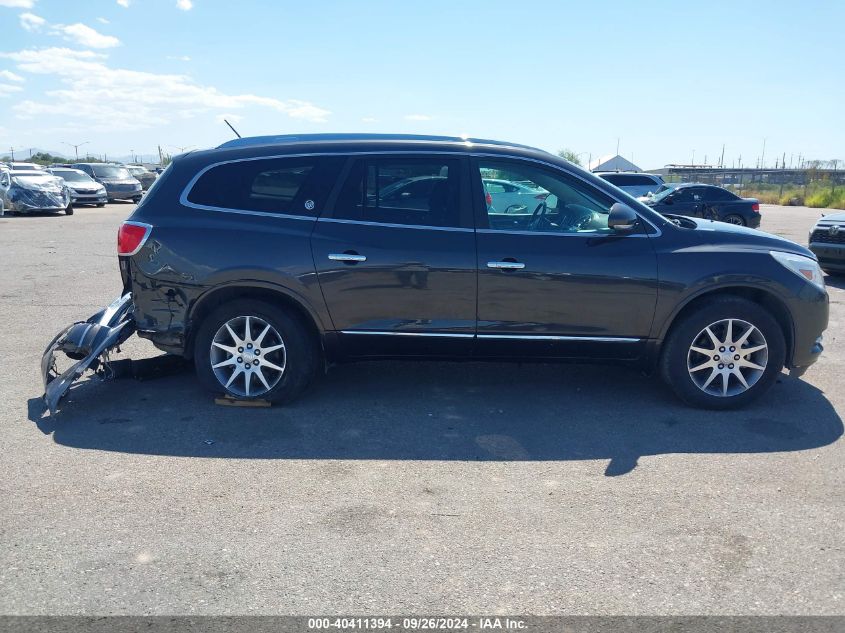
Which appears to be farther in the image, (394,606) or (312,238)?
(312,238)

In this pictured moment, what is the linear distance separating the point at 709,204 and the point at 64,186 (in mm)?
20315

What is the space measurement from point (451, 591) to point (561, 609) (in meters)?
0.47

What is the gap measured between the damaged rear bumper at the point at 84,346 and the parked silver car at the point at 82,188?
25.3 meters

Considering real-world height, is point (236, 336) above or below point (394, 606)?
above

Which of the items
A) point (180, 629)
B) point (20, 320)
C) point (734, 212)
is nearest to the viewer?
point (180, 629)

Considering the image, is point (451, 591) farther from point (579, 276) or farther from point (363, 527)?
point (579, 276)

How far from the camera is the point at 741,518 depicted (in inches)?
154

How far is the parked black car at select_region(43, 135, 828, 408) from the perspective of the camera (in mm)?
5332

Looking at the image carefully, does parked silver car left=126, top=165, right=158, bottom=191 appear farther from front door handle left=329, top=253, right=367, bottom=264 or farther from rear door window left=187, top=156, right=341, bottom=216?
front door handle left=329, top=253, right=367, bottom=264

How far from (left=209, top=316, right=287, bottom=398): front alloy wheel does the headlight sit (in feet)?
12.0

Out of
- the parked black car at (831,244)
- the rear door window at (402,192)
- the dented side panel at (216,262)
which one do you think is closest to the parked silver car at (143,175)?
the parked black car at (831,244)

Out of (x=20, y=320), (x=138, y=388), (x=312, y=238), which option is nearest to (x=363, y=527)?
(x=312, y=238)

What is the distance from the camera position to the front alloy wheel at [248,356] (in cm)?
544

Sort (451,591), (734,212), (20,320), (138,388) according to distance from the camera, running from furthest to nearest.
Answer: (734,212), (20,320), (138,388), (451,591)
